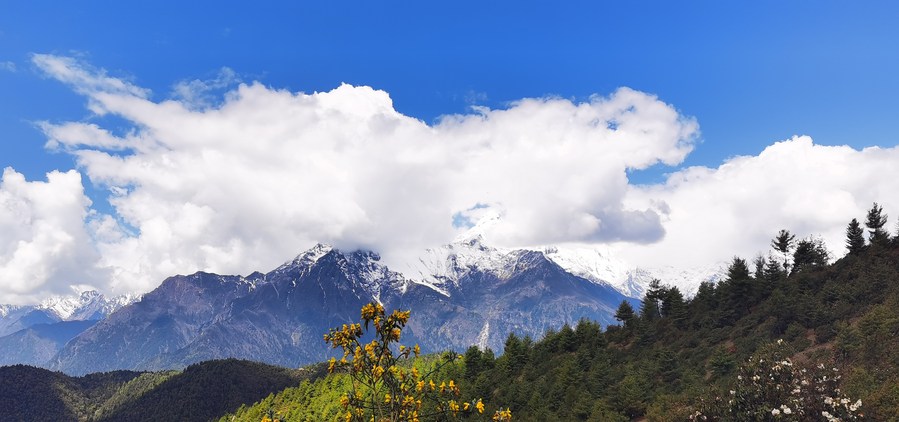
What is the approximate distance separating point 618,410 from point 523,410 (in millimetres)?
16912

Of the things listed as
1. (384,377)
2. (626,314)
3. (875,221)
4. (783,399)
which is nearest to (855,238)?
(875,221)

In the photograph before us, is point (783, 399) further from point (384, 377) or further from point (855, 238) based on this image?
point (855, 238)

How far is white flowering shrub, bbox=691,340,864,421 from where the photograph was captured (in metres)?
28.3

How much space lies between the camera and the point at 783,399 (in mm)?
30031

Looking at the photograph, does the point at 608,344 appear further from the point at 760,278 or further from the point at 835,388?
the point at 835,388

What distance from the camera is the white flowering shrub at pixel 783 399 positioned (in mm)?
28344

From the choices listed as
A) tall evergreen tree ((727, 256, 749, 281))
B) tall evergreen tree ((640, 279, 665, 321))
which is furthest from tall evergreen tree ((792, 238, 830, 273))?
tall evergreen tree ((640, 279, 665, 321))

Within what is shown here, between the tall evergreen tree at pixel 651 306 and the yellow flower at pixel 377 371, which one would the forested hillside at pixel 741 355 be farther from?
the yellow flower at pixel 377 371

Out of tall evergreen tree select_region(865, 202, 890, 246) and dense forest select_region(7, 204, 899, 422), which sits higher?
tall evergreen tree select_region(865, 202, 890, 246)

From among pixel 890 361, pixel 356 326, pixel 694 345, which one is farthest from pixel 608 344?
pixel 356 326

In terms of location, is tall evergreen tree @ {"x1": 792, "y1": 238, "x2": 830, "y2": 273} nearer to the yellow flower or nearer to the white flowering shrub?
the white flowering shrub

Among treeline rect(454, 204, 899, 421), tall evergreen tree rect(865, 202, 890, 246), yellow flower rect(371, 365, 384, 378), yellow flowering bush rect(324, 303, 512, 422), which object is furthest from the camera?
tall evergreen tree rect(865, 202, 890, 246)

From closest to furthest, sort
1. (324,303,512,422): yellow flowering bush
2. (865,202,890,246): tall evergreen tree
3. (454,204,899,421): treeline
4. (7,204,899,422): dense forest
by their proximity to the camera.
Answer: (324,303,512,422): yellow flowering bush, (7,204,899,422): dense forest, (454,204,899,421): treeline, (865,202,890,246): tall evergreen tree

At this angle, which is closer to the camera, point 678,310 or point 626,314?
point 678,310
